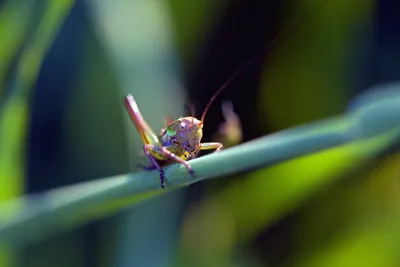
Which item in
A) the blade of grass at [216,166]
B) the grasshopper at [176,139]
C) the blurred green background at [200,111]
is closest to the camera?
the blade of grass at [216,166]

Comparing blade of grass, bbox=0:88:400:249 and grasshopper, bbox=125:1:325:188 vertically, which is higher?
grasshopper, bbox=125:1:325:188

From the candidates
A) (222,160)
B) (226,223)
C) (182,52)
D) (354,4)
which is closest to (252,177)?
(226,223)

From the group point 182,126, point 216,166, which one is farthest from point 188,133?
point 216,166

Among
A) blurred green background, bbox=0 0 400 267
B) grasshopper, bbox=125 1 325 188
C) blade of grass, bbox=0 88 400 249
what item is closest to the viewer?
blade of grass, bbox=0 88 400 249

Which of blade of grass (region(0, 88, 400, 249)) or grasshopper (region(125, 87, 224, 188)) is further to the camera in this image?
grasshopper (region(125, 87, 224, 188))

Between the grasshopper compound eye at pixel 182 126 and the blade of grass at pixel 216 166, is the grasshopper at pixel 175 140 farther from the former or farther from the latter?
the blade of grass at pixel 216 166

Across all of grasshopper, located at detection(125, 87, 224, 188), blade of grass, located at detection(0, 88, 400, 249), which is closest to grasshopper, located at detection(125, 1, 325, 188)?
grasshopper, located at detection(125, 87, 224, 188)

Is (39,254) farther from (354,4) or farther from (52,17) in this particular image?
(354,4)

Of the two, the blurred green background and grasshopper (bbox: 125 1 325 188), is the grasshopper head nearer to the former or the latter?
grasshopper (bbox: 125 1 325 188)

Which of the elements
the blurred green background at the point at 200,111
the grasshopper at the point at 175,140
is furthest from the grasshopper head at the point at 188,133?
the blurred green background at the point at 200,111
